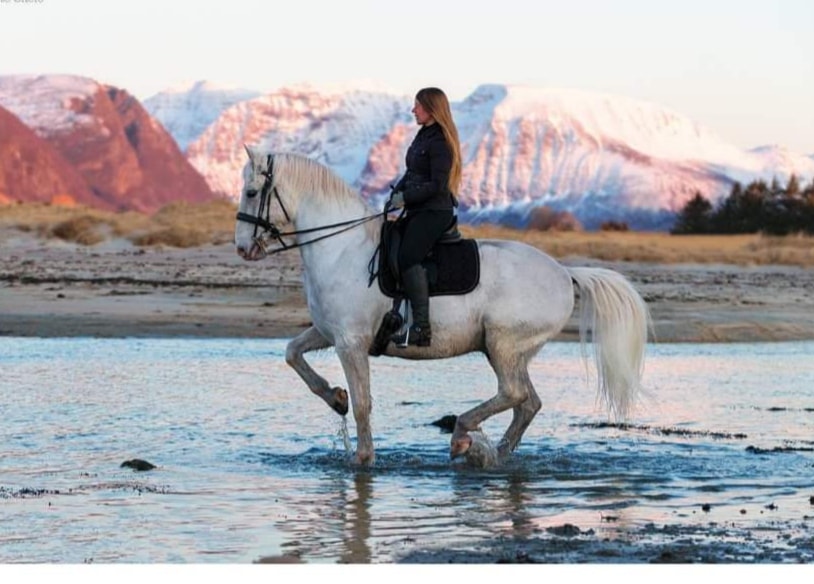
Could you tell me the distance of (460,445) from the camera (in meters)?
9.67

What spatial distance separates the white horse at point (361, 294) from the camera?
9.58 m

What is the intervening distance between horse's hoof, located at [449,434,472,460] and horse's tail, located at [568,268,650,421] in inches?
42.2

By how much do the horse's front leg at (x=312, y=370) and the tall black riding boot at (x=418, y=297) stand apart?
734mm

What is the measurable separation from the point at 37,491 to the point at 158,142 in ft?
330

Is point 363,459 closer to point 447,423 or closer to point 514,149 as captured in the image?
point 447,423

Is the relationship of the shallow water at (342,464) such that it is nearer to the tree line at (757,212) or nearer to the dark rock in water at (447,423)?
the dark rock in water at (447,423)

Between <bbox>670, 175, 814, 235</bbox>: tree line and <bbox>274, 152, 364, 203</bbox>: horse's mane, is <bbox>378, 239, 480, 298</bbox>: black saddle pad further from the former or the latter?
<bbox>670, 175, 814, 235</bbox>: tree line

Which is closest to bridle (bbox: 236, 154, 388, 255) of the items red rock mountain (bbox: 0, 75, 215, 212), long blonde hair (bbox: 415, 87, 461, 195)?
long blonde hair (bbox: 415, 87, 461, 195)

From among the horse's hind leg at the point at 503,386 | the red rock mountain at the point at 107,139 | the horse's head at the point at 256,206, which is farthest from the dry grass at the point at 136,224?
the red rock mountain at the point at 107,139

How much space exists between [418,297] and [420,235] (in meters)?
0.37

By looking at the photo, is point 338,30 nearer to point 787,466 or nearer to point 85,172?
point 787,466

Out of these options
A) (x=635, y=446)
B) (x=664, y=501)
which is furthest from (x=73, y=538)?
(x=635, y=446)

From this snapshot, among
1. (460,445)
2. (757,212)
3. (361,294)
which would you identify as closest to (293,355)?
(361,294)

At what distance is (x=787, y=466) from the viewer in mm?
9672
